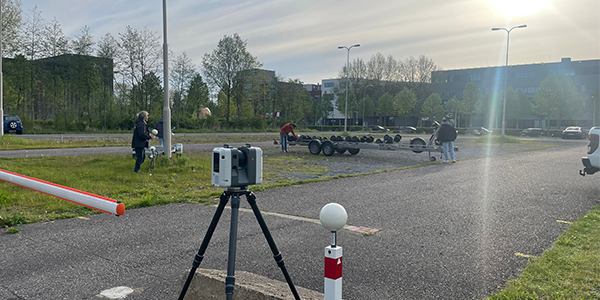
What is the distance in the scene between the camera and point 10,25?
1474 inches

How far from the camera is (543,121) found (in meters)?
78.9

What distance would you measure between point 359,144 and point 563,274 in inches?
631

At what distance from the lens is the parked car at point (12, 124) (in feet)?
110

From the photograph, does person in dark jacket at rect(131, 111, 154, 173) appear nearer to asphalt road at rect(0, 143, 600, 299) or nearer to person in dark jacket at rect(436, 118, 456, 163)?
asphalt road at rect(0, 143, 600, 299)

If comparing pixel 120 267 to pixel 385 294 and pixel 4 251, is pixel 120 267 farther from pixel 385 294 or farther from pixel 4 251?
pixel 385 294

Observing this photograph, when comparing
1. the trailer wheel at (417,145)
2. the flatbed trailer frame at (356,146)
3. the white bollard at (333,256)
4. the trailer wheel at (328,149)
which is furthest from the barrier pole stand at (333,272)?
the trailer wheel at (328,149)

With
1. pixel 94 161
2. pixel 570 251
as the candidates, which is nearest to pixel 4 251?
pixel 570 251

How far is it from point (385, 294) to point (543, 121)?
86.8 meters

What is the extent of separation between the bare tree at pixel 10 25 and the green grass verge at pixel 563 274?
4275cm

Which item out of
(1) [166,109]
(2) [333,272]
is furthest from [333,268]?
(1) [166,109]

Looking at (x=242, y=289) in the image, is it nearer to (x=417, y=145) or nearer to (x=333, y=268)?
(x=333, y=268)

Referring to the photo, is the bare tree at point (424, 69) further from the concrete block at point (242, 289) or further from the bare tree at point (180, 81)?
the concrete block at point (242, 289)

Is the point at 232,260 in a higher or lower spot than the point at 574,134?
lower

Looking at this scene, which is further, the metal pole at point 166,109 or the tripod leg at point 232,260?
the metal pole at point 166,109
